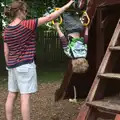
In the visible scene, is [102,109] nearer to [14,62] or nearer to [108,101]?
[108,101]

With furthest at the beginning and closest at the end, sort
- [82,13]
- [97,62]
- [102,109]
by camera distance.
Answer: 1. [97,62]
2. [82,13]
3. [102,109]

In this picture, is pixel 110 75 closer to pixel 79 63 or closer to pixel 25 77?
pixel 79 63

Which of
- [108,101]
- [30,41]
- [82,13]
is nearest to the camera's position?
[108,101]

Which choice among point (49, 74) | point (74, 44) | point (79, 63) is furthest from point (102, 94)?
point (49, 74)

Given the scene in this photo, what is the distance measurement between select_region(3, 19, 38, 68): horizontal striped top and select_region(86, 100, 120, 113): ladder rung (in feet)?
3.54

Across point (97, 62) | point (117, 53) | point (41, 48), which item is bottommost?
point (41, 48)

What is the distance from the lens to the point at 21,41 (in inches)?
168

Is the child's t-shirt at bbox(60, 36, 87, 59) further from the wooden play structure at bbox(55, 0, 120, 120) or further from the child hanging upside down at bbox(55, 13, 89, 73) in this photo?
the wooden play structure at bbox(55, 0, 120, 120)

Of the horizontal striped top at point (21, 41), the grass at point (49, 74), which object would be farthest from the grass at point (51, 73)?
the horizontal striped top at point (21, 41)

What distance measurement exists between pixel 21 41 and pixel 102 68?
102 centimetres

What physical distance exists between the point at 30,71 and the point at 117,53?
1.03 metres

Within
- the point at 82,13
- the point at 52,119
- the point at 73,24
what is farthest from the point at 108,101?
the point at 52,119

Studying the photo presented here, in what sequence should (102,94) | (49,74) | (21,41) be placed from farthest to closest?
1. (49,74)
2. (21,41)
3. (102,94)

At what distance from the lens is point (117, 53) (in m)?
3.87
